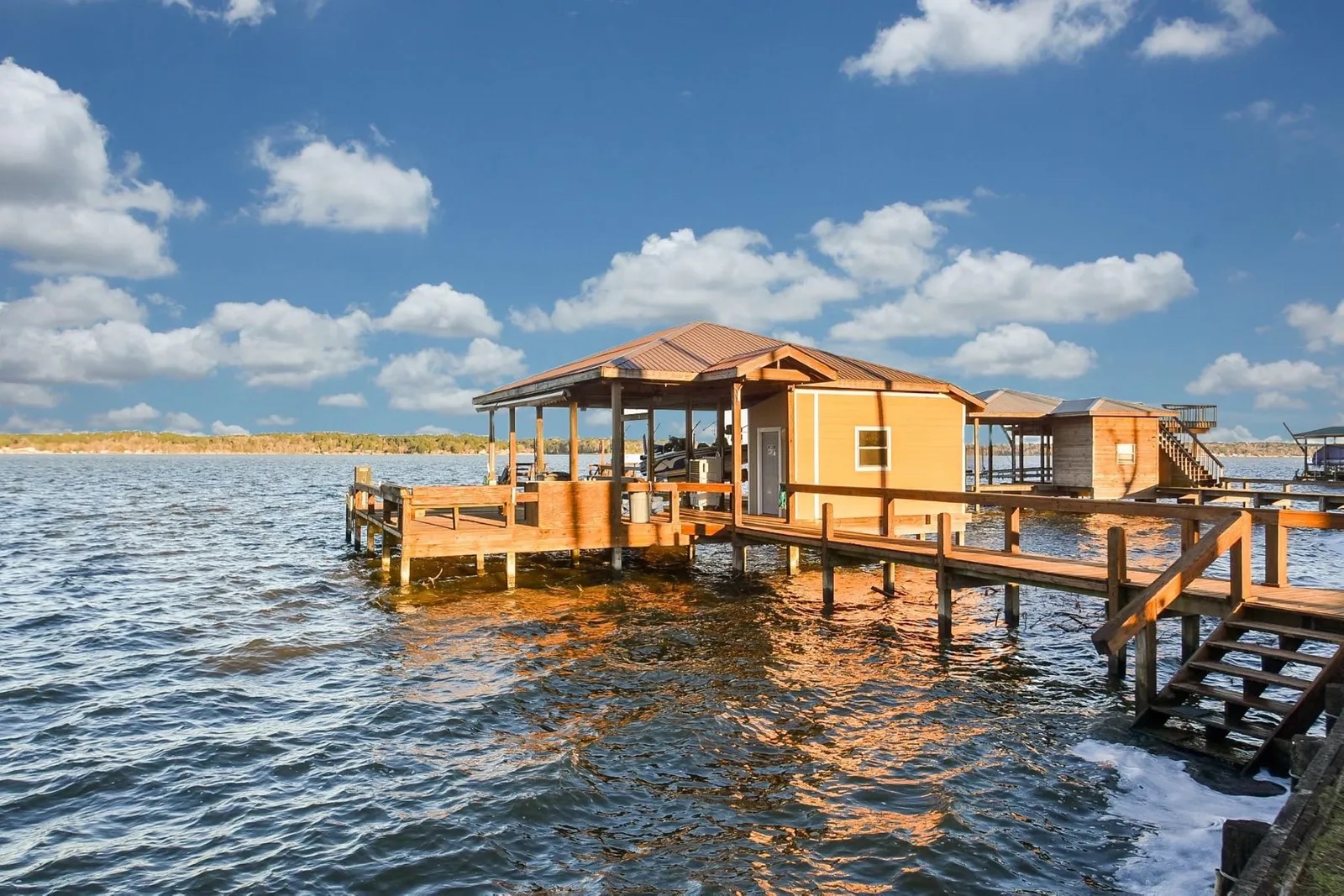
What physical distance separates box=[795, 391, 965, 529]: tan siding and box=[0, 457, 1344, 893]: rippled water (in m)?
3.48

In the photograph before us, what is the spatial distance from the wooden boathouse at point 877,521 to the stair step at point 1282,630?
0.02 meters

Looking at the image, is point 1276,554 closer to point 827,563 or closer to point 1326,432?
point 827,563

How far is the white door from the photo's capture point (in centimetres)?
1938

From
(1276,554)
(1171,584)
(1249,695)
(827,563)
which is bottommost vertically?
(1249,695)

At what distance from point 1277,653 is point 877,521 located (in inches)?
457

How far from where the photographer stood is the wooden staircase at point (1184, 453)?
121 ft

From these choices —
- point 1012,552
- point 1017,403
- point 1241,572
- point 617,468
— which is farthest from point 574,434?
point 1017,403

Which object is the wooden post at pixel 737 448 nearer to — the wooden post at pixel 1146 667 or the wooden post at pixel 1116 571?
the wooden post at pixel 1116 571

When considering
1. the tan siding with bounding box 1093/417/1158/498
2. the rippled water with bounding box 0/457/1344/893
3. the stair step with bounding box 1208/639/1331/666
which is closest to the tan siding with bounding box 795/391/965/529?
the rippled water with bounding box 0/457/1344/893

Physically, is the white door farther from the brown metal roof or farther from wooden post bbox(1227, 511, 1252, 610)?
wooden post bbox(1227, 511, 1252, 610)

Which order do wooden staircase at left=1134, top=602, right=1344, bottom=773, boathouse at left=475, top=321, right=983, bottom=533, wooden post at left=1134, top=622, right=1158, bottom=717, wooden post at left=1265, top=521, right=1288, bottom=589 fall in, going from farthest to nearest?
boathouse at left=475, top=321, right=983, bottom=533
wooden post at left=1265, top=521, right=1288, bottom=589
wooden post at left=1134, top=622, right=1158, bottom=717
wooden staircase at left=1134, top=602, right=1344, bottom=773

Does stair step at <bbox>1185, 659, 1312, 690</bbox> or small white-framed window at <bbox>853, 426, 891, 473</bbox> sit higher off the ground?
small white-framed window at <bbox>853, 426, 891, 473</bbox>

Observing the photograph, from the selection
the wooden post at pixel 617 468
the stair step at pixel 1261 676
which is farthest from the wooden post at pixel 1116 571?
the wooden post at pixel 617 468

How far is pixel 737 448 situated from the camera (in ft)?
50.5
